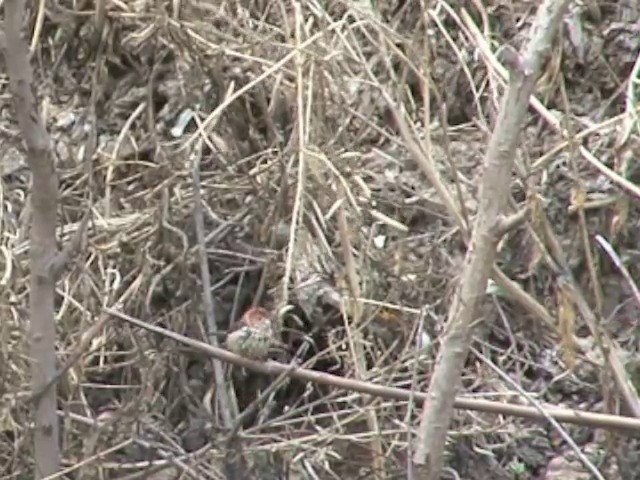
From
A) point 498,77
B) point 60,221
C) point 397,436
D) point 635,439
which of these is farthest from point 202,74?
point 635,439

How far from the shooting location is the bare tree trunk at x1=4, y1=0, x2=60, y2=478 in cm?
145

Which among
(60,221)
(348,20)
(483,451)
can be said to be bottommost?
(483,451)

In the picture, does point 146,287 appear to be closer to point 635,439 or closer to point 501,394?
point 501,394

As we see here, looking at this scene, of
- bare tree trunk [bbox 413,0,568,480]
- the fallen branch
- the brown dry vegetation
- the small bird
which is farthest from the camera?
the brown dry vegetation

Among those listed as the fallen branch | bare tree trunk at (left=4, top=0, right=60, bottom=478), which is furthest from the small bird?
bare tree trunk at (left=4, top=0, right=60, bottom=478)

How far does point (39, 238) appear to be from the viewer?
1.56m

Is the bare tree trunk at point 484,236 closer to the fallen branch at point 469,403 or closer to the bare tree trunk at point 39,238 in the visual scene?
the fallen branch at point 469,403

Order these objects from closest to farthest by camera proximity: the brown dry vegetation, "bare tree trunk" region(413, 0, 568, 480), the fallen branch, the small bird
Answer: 1. "bare tree trunk" region(413, 0, 568, 480)
2. the fallen branch
3. the small bird
4. the brown dry vegetation

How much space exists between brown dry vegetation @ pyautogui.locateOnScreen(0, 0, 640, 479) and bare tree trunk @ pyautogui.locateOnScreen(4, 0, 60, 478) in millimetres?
194

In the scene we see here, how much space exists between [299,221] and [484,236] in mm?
931

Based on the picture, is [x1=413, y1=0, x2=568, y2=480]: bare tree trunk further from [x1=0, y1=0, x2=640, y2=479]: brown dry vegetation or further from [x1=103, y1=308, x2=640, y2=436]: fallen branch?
[x1=0, y1=0, x2=640, y2=479]: brown dry vegetation

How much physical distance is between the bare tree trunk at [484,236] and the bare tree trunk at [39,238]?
52cm

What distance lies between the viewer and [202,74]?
2689 millimetres

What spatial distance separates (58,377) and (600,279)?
127 centimetres
